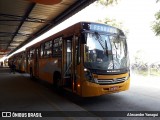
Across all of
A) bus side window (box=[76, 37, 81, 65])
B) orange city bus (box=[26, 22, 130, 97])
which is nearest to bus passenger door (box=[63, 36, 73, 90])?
orange city bus (box=[26, 22, 130, 97])

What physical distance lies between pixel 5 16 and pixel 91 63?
11.6 meters

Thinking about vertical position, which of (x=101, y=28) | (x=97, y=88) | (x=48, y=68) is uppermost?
(x=101, y=28)

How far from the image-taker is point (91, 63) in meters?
8.01

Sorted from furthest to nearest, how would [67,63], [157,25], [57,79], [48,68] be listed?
1. [157,25]
2. [48,68]
3. [57,79]
4. [67,63]

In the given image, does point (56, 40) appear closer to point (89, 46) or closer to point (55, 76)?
point (55, 76)

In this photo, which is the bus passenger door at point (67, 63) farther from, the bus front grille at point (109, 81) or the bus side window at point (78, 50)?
the bus front grille at point (109, 81)

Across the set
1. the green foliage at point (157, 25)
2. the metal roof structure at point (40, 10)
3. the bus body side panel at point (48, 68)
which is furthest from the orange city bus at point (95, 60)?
the green foliage at point (157, 25)

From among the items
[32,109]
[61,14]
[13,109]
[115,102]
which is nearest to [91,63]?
[115,102]

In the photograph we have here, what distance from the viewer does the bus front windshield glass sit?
804cm

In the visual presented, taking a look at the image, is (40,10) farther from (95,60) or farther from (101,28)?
(95,60)

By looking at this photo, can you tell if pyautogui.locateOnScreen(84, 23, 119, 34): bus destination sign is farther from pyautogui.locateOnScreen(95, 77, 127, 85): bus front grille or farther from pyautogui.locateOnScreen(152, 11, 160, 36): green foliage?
pyautogui.locateOnScreen(152, 11, 160, 36): green foliage

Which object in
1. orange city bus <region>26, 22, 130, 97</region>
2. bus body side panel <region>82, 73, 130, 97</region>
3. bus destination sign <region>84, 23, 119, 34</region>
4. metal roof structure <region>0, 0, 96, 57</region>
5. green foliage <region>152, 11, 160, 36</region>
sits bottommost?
bus body side panel <region>82, 73, 130, 97</region>

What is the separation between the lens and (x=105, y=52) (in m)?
8.35

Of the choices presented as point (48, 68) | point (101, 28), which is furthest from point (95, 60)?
point (48, 68)
